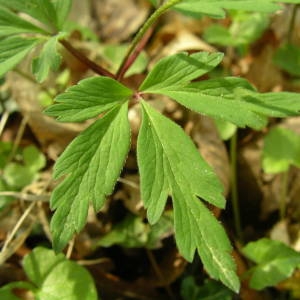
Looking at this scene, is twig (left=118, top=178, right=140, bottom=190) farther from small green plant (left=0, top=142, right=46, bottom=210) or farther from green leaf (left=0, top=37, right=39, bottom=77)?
green leaf (left=0, top=37, right=39, bottom=77)

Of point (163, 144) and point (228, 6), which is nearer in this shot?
point (163, 144)

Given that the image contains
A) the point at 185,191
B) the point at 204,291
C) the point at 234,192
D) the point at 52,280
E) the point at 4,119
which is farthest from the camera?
the point at 4,119

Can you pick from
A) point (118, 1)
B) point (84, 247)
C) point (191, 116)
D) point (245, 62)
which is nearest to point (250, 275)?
point (84, 247)

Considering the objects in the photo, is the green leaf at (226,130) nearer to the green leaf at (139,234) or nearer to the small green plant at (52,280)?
the green leaf at (139,234)

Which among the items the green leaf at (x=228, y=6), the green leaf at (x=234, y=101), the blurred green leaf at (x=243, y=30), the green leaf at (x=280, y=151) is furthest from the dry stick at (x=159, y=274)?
the blurred green leaf at (x=243, y=30)

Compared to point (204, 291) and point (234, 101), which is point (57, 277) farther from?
point (234, 101)

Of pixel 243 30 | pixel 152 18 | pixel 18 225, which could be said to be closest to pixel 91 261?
pixel 18 225

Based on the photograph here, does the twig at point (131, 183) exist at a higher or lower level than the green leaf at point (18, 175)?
lower
